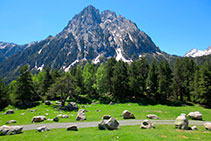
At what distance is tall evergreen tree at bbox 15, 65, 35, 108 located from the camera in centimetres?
4759

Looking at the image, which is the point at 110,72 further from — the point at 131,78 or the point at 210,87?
the point at 210,87

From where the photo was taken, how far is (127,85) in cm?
5769

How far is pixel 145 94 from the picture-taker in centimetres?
6256

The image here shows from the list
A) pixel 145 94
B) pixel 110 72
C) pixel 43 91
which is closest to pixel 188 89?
pixel 145 94

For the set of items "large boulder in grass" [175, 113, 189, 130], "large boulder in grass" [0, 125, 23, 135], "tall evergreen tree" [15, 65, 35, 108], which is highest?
"tall evergreen tree" [15, 65, 35, 108]

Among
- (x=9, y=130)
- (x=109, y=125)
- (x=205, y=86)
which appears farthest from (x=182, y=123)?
(x=205, y=86)

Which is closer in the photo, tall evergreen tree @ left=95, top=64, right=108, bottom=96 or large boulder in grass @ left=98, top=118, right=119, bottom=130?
large boulder in grass @ left=98, top=118, right=119, bottom=130

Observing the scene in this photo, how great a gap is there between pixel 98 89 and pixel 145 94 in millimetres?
25243

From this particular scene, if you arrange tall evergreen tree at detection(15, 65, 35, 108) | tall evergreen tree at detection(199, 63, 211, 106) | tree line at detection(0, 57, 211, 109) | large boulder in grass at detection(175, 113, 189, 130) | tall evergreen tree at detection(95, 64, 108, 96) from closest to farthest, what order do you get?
1. large boulder in grass at detection(175, 113, 189, 130)
2. tall evergreen tree at detection(199, 63, 211, 106)
3. tall evergreen tree at detection(15, 65, 35, 108)
4. tree line at detection(0, 57, 211, 109)
5. tall evergreen tree at detection(95, 64, 108, 96)

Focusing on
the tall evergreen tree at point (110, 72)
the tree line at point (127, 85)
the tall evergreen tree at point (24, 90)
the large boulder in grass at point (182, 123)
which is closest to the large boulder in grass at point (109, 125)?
the large boulder in grass at point (182, 123)

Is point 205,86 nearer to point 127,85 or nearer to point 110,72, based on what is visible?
point 127,85

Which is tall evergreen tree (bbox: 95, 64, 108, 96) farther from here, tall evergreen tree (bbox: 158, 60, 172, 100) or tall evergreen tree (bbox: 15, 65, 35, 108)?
tall evergreen tree (bbox: 15, 65, 35, 108)

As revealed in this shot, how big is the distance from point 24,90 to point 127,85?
43840 mm

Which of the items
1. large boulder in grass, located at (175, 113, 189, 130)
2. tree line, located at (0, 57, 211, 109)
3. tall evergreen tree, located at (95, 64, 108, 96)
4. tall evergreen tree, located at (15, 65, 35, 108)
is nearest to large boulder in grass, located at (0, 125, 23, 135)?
large boulder in grass, located at (175, 113, 189, 130)
